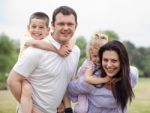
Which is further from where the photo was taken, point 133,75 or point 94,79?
point 133,75

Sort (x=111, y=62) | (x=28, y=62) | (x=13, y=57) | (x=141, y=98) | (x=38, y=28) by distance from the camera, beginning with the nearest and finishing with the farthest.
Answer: (x=28, y=62)
(x=111, y=62)
(x=38, y=28)
(x=141, y=98)
(x=13, y=57)

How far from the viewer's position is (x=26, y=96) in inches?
126

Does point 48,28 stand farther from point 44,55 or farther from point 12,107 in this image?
point 12,107

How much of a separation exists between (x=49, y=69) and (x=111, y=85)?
497 millimetres

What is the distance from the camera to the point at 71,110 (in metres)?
3.42

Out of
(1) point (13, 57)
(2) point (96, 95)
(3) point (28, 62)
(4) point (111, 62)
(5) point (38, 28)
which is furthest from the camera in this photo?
(1) point (13, 57)

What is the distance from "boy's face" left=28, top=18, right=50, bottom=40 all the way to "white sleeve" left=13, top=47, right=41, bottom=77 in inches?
31.4

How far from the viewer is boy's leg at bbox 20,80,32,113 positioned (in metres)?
3.21

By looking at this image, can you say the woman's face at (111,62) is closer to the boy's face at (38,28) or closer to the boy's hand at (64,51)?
the boy's hand at (64,51)

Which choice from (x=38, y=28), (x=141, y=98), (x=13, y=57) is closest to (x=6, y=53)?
(x=13, y=57)

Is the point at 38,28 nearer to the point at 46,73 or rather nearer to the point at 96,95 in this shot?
the point at 46,73

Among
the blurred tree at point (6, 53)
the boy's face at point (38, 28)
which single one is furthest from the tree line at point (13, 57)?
the boy's face at point (38, 28)

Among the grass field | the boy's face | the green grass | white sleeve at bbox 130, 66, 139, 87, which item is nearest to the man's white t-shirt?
white sleeve at bbox 130, 66, 139, 87

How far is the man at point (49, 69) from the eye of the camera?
3.15 meters
